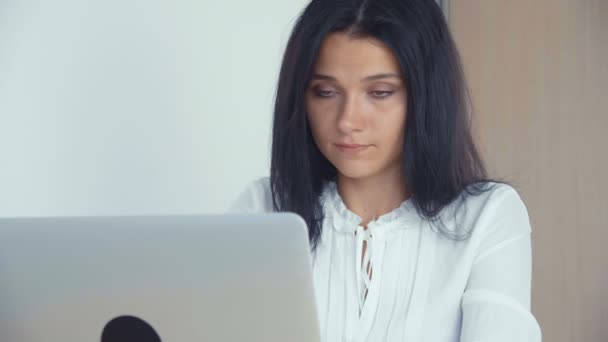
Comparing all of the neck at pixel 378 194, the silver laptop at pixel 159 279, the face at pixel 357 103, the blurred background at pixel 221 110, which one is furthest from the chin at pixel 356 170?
the silver laptop at pixel 159 279

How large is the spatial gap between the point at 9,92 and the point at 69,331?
90 cm

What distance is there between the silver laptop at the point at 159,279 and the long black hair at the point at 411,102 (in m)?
0.75

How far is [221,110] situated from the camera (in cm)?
196

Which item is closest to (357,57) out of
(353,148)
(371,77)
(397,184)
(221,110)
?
(371,77)

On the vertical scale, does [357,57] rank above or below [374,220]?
above

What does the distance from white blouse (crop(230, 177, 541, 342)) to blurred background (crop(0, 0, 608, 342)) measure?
504 mm

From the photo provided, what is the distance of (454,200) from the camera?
145 centimetres

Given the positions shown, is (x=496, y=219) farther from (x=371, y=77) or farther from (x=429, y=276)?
(x=371, y=77)

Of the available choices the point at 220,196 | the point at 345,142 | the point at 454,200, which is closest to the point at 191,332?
the point at 345,142

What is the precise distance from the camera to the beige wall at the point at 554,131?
2.36m

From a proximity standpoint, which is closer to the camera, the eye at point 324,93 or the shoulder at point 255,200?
the eye at point 324,93

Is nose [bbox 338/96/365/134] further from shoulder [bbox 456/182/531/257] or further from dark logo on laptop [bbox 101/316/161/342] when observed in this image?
dark logo on laptop [bbox 101/316/161/342]

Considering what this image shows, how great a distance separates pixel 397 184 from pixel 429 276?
0.20 metres

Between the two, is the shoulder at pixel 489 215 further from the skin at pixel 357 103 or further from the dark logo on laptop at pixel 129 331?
the dark logo on laptop at pixel 129 331
